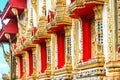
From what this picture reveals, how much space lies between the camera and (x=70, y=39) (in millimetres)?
24719

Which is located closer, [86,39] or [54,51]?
[86,39]

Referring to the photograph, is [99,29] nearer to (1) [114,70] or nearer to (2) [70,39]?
(1) [114,70]

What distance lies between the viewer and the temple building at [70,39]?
18.6m

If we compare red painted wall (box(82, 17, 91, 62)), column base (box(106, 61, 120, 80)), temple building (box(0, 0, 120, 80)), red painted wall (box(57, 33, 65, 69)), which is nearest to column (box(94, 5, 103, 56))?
temple building (box(0, 0, 120, 80))

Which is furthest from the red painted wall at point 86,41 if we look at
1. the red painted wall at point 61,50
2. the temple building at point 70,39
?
the red painted wall at point 61,50

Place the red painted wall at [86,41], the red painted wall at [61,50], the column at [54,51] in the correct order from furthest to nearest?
the column at [54,51] < the red painted wall at [61,50] < the red painted wall at [86,41]

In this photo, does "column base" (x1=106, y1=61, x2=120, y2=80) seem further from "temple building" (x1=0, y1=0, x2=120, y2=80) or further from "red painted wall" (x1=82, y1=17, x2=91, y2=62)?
"red painted wall" (x1=82, y1=17, x2=91, y2=62)

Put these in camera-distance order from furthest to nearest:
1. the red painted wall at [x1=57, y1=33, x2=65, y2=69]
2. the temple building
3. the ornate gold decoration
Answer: the red painted wall at [x1=57, y1=33, x2=65, y2=69] < the ornate gold decoration < the temple building

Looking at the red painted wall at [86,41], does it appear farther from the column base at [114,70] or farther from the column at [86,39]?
the column base at [114,70]

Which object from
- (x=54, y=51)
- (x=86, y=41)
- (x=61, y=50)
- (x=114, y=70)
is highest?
(x=86, y=41)

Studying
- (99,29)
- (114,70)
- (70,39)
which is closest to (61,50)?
(70,39)

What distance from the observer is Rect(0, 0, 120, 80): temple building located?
1856 centimetres

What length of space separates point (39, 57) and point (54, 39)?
4.42 meters

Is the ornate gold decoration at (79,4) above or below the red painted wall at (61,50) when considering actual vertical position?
above
